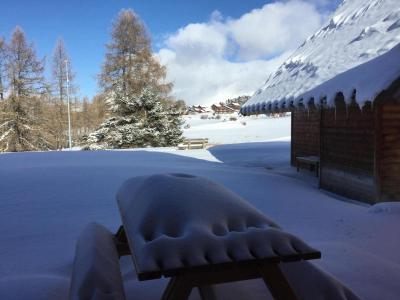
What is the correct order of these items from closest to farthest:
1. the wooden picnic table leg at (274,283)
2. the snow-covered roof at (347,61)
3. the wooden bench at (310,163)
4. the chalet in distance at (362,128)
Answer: the wooden picnic table leg at (274,283) < the chalet in distance at (362,128) < the snow-covered roof at (347,61) < the wooden bench at (310,163)

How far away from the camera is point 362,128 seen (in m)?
8.30

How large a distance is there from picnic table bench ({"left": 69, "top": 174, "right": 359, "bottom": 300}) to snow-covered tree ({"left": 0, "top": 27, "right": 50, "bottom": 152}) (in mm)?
28985

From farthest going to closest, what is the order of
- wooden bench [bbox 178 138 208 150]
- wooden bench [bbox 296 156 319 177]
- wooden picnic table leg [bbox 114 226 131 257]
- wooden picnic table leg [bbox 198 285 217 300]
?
wooden bench [bbox 178 138 208 150]
wooden bench [bbox 296 156 319 177]
wooden picnic table leg [bbox 114 226 131 257]
wooden picnic table leg [bbox 198 285 217 300]

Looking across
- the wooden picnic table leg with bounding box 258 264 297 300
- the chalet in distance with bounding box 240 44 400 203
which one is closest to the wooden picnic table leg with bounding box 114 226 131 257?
the wooden picnic table leg with bounding box 258 264 297 300

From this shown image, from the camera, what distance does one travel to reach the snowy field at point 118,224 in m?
3.29

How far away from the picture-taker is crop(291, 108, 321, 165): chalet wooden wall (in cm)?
1273

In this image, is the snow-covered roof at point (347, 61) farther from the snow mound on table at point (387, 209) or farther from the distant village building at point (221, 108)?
the distant village building at point (221, 108)

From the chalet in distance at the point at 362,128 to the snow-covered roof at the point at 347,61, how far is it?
0.09 ft

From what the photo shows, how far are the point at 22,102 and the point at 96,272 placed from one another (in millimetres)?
29902

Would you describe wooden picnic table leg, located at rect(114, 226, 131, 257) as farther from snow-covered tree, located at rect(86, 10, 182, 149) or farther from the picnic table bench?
snow-covered tree, located at rect(86, 10, 182, 149)

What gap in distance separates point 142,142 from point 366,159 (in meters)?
17.8

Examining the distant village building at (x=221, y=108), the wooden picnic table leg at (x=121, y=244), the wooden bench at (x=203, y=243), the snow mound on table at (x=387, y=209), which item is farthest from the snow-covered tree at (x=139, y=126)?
the distant village building at (x=221, y=108)

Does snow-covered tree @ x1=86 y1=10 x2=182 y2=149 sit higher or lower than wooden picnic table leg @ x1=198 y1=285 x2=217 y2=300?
higher

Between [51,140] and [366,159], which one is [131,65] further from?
[366,159]
